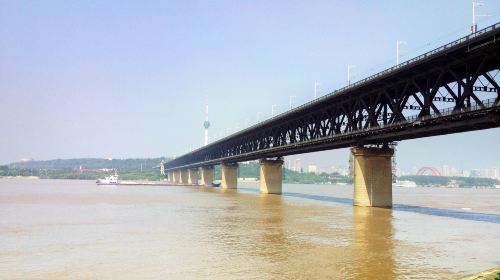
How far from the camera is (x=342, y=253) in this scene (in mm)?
27703

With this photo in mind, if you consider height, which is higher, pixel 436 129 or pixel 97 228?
pixel 436 129

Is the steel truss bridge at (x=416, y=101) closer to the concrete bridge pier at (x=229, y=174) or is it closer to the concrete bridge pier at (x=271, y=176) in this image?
the concrete bridge pier at (x=271, y=176)

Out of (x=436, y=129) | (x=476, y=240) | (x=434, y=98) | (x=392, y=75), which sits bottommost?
(x=476, y=240)

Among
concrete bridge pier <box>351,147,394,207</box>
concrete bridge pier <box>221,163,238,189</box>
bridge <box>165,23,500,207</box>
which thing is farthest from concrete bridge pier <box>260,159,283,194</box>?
concrete bridge pier <box>351,147,394,207</box>

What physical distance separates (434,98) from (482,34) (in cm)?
1009

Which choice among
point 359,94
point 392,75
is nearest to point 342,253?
point 392,75

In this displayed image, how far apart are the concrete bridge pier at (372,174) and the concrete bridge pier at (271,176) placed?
50.6 meters

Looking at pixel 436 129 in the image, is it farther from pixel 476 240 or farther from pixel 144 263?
pixel 144 263

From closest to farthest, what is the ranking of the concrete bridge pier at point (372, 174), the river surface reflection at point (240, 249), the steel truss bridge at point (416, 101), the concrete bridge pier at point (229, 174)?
the river surface reflection at point (240, 249)
the steel truss bridge at point (416, 101)
the concrete bridge pier at point (372, 174)
the concrete bridge pier at point (229, 174)

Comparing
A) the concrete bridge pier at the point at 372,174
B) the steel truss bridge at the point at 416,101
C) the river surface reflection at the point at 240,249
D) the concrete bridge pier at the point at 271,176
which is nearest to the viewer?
the river surface reflection at the point at 240,249

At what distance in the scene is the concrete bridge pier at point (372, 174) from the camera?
212ft

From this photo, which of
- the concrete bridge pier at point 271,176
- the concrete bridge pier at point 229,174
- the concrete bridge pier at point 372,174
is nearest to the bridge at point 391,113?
the concrete bridge pier at point 372,174

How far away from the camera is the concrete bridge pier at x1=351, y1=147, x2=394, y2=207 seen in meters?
64.8

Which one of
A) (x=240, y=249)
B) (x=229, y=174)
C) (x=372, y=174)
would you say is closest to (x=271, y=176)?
(x=229, y=174)
